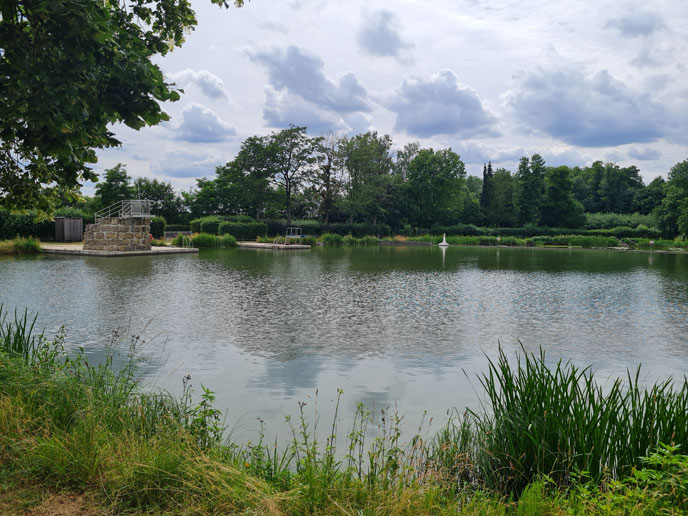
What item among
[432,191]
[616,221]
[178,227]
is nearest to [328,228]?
[178,227]

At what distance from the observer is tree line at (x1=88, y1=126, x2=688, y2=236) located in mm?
50500

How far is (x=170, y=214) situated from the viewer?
52.8 m

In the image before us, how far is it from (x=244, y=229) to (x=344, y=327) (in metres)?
36.1

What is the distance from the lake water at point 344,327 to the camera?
6531mm

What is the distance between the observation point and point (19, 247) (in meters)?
27.0

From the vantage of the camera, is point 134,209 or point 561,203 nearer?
point 134,209

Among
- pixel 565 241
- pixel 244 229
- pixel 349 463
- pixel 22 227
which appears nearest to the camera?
pixel 349 463

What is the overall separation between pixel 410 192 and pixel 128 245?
40.8m

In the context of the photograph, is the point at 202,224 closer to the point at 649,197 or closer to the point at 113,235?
the point at 113,235

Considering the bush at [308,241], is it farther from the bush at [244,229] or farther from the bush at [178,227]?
the bush at [178,227]

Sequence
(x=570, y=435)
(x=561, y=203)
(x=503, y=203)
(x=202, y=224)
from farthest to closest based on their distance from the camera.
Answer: (x=561, y=203)
(x=503, y=203)
(x=202, y=224)
(x=570, y=435)

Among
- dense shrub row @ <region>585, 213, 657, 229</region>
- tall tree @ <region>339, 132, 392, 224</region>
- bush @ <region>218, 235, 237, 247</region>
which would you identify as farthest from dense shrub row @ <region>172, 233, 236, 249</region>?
dense shrub row @ <region>585, 213, 657, 229</region>

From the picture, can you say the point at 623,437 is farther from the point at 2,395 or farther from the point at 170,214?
the point at 170,214

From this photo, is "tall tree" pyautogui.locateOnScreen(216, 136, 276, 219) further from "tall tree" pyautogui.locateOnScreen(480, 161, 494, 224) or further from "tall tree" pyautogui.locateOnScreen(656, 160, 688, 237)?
"tall tree" pyautogui.locateOnScreen(656, 160, 688, 237)
